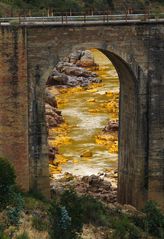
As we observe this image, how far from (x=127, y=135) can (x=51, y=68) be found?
5.54 m

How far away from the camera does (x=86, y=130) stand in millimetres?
45656

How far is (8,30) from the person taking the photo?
2709 centimetres

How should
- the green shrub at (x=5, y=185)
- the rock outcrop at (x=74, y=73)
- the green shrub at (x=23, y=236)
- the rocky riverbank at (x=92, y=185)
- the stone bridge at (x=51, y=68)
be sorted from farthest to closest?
1. the rock outcrop at (x=74, y=73)
2. the rocky riverbank at (x=92, y=185)
3. the stone bridge at (x=51, y=68)
4. the green shrub at (x=5, y=185)
5. the green shrub at (x=23, y=236)

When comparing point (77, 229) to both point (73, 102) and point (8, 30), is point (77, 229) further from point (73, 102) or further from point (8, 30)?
point (73, 102)

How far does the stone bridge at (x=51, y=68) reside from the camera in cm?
2756

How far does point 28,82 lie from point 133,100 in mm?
5265

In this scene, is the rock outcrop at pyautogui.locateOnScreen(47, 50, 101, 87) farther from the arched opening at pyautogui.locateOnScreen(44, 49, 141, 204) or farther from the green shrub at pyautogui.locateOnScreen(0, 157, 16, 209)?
the green shrub at pyautogui.locateOnScreen(0, 157, 16, 209)

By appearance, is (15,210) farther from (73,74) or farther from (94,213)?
(73,74)

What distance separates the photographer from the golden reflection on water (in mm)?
38531

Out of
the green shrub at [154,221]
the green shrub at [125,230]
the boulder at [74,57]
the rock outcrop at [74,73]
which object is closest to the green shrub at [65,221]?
the green shrub at [125,230]

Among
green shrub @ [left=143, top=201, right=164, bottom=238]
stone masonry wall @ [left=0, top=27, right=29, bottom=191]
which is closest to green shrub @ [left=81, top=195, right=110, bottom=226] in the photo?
green shrub @ [left=143, top=201, right=164, bottom=238]

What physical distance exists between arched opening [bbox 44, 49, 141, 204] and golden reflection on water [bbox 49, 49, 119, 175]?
523cm

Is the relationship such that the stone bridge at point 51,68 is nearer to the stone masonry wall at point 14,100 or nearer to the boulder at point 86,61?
the stone masonry wall at point 14,100

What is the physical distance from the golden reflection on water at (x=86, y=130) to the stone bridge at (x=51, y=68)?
281 inches
